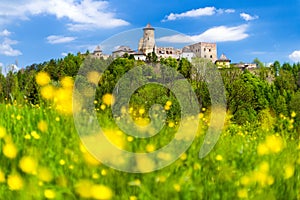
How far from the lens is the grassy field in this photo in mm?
3180

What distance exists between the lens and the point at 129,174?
3.58 m

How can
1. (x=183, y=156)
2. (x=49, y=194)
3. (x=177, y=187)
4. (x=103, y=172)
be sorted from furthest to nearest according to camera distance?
(x=183, y=156)
(x=103, y=172)
(x=177, y=187)
(x=49, y=194)

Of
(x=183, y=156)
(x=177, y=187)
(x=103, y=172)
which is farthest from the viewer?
(x=183, y=156)

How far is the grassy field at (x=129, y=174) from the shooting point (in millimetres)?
3180

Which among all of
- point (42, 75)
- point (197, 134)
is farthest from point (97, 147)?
point (42, 75)

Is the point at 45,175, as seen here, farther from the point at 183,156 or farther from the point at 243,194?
the point at 243,194

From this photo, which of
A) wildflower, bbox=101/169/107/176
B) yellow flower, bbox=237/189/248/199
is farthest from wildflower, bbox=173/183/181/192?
wildflower, bbox=101/169/107/176

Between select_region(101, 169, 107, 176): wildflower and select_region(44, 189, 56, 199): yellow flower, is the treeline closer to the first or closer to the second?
select_region(101, 169, 107, 176): wildflower

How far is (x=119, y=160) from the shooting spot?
3672 mm

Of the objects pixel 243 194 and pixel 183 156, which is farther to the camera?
pixel 183 156

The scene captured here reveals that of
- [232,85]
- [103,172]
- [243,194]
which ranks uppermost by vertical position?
[103,172]

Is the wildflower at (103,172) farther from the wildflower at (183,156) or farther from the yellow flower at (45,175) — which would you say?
the wildflower at (183,156)

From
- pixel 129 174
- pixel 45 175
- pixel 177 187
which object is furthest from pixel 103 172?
pixel 177 187

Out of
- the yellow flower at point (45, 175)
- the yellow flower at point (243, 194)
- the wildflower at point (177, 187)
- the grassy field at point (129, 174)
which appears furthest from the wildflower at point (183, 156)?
the yellow flower at point (45, 175)
